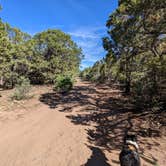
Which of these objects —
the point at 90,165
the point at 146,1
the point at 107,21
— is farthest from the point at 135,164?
the point at 107,21

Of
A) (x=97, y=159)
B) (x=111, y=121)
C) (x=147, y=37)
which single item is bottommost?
(x=97, y=159)

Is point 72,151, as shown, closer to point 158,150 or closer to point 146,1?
point 158,150

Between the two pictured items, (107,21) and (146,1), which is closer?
(146,1)

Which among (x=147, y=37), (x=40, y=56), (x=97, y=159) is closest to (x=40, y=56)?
(x=40, y=56)

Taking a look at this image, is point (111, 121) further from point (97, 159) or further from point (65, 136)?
point (97, 159)

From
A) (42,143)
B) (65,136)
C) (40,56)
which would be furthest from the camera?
(40,56)

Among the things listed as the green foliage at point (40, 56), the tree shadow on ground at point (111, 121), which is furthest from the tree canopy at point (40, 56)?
the tree shadow on ground at point (111, 121)

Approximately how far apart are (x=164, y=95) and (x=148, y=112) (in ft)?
3.96

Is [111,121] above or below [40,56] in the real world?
below

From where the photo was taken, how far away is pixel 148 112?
10344 millimetres

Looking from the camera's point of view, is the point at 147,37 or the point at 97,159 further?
the point at 147,37

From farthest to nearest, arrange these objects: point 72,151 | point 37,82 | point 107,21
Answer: point 37,82, point 107,21, point 72,151

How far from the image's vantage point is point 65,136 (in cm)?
804

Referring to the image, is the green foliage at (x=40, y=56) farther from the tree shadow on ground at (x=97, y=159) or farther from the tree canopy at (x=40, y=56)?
the tree shadow on ground at (x=97, y=159)
